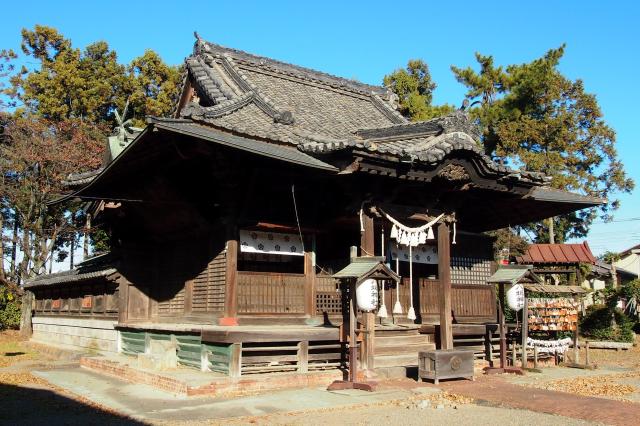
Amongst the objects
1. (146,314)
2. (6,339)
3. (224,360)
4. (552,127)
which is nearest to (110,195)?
(146,314)

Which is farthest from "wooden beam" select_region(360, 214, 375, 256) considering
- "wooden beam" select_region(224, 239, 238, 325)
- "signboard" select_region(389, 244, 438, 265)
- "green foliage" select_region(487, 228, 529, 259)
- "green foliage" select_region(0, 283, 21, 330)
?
"green foliage" select_region(0, 283, 21, 330)

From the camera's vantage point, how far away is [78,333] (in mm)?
20312

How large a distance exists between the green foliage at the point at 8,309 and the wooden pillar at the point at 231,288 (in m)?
21.6

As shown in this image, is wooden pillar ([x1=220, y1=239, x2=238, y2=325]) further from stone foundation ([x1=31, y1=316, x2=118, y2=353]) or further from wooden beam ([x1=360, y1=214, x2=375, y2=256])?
stone foundation ([x1=31, y1=316, x2=118, y2=353])

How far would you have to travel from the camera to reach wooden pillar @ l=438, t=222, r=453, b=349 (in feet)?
44.3

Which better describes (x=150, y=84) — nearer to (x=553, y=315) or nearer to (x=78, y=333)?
(x=78, y=333)

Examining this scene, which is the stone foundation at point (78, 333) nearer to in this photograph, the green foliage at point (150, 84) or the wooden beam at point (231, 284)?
the wooden beam at point (231, 284)

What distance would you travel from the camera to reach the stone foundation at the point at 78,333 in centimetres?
1783

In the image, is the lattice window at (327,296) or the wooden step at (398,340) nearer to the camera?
the wooden step at (398,340)

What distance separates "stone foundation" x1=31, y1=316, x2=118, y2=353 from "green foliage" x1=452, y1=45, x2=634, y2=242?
81.3ft

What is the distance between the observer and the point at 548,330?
15672mm

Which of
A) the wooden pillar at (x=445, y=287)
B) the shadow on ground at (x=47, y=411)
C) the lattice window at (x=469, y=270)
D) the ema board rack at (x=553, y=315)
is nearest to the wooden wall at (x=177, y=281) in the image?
the shadow on ground at (x=47, y=411)

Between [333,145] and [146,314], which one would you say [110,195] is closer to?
[146,314]

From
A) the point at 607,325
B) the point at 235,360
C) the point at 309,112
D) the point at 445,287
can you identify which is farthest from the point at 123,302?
the point at 607,325
